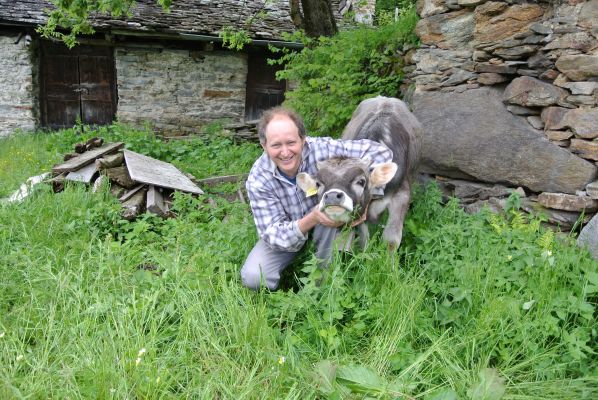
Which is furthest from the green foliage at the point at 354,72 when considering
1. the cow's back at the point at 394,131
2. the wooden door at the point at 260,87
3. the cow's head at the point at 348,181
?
the wooden door at the point at 260,87

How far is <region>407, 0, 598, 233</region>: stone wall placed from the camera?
3.81m

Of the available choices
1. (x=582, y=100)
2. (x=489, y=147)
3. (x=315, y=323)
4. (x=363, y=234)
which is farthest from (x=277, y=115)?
(x=582, y=100)

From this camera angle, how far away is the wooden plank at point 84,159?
19.4 feet

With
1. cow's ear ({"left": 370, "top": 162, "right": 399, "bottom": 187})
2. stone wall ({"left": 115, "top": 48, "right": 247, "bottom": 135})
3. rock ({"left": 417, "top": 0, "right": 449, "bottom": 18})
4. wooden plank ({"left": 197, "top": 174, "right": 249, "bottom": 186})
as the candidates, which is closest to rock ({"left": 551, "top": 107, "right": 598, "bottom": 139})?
cow's ear ({"left": 370, "top": 162, "right": 399, "bottom": 187})

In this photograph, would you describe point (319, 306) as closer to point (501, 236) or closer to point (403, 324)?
point (403, 324)

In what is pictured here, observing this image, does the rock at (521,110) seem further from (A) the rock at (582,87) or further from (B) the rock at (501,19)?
(B) the rock at (501,19)

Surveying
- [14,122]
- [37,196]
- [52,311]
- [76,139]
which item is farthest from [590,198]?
[14,122]

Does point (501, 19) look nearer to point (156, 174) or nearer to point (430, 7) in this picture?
point (430, 7)

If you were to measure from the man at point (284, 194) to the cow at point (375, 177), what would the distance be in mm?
126

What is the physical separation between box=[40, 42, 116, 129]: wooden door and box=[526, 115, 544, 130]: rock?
33.0ft

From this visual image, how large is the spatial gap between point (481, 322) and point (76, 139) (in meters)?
8.46

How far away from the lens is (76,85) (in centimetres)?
1154

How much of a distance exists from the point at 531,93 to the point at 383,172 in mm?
1892

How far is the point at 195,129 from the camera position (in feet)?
38.7
